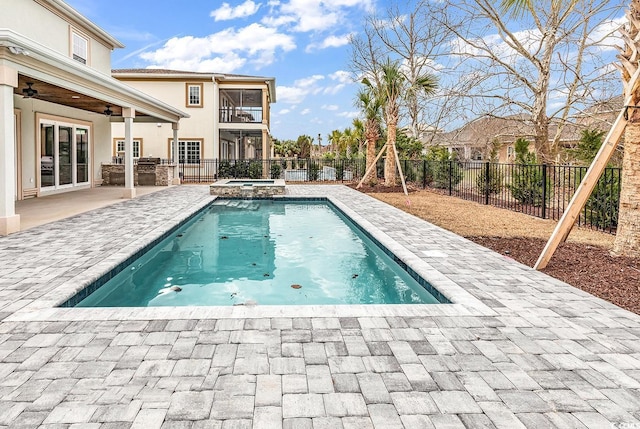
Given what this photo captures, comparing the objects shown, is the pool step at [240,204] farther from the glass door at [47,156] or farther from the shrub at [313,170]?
the shrub at [313,170]

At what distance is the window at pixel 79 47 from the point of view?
1480 cm

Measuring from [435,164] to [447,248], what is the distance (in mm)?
13384

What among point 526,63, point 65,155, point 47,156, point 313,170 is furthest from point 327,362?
A: point 313,170

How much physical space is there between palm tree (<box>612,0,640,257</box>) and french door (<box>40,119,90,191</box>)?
14.6m

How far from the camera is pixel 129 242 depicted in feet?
23.6

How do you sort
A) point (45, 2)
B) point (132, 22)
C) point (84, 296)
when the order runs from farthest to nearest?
point (132, 22) < point (45, 2) < point (84, 296)

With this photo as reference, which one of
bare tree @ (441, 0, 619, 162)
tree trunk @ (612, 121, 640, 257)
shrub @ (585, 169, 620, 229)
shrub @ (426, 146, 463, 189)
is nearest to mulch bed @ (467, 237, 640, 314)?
tree trunk @ (612, 121, 640, 257)

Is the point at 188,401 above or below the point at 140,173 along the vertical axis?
below

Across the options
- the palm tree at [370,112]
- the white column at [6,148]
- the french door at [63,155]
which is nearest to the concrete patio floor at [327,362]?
the white column at [6,148]

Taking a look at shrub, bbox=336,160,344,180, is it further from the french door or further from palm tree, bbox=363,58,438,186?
the french door

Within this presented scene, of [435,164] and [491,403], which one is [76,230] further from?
[435,164]

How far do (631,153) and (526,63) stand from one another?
1090 centimetres

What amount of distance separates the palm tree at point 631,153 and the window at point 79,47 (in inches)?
604

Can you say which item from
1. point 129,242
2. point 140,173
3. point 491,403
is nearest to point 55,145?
point 140,173
